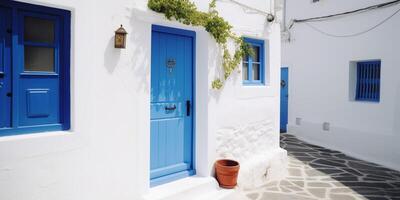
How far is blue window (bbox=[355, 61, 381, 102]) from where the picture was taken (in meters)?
8.73

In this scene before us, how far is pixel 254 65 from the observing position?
6.85 metres

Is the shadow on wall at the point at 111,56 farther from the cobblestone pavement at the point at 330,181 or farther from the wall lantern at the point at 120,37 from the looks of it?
the cobblestone pavement at the point at 330,181

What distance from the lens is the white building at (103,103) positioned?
3420 mm

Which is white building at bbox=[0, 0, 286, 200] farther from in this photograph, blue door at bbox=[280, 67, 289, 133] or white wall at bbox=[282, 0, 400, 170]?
blue door at bbox=[280, 67, 289, 133]

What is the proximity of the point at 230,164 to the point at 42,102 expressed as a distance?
3.37m

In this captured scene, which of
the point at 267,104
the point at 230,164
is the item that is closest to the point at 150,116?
the point at 230,164

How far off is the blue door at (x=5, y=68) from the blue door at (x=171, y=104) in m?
2.00

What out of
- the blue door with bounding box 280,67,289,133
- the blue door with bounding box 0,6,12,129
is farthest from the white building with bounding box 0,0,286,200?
the blue door with bounding box 280,67,289,133

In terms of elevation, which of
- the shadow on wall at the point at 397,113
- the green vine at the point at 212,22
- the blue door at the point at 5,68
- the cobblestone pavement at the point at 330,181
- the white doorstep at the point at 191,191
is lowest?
the cobblestone pavement at the point at 330,181

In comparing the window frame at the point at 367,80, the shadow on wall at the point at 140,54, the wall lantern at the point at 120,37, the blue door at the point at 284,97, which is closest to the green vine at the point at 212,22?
the shadow on wall at the point at 140,54

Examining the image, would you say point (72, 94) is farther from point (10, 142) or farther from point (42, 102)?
point (10, 142)

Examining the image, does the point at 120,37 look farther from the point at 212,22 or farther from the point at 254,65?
the point at 254,65

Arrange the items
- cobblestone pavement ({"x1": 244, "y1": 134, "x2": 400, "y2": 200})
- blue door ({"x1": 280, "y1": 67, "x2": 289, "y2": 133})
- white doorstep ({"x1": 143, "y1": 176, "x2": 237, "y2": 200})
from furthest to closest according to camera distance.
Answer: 1. blue door ({"x1": 280, "y1": 67, "x2": 289, "y2": 133})
2. cobblestone pavement ({"x1": 244, "y1": 134, "x2": 400, "y2": 200})
3. white doorstep ({"x1": 143, "y1": 176, "x2": 237, "y2": 200})

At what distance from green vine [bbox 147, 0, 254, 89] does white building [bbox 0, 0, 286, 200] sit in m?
0.13
